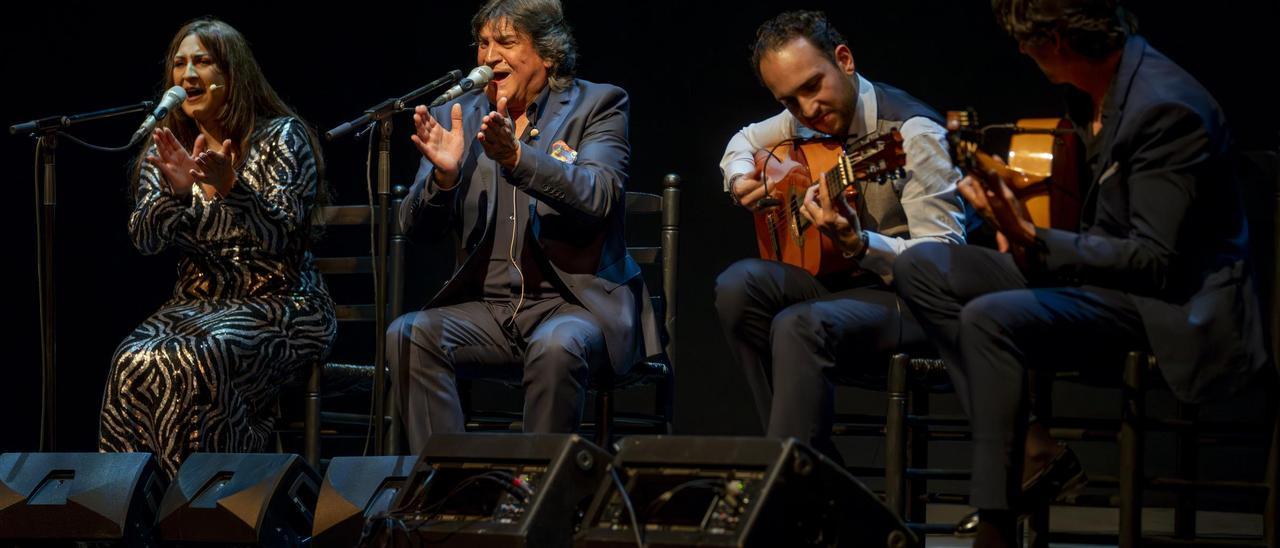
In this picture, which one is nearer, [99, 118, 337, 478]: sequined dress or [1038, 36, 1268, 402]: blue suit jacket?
[1038, 36, 1268, 402]: blue suit jacket

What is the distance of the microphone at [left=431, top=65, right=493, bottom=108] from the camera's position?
300 cm

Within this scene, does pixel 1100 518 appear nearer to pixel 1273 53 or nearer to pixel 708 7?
pixel 1273 53

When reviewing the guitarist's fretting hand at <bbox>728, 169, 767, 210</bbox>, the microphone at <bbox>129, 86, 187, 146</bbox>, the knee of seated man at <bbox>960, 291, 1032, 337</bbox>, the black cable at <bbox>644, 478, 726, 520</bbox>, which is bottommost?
the black cable at <bbox>644, 478, 726, 520</bbox>

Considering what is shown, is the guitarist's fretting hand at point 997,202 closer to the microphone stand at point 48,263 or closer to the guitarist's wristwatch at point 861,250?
the guitarist's wristwatch at point 861,250

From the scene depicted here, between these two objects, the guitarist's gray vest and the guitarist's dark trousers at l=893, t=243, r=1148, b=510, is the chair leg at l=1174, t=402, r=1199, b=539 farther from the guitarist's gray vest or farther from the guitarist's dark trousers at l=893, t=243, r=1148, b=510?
the guitarist's gray vest

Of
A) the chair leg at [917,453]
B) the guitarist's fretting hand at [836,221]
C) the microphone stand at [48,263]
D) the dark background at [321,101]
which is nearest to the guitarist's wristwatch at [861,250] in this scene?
the guitarist's fretting hand at [836,221]

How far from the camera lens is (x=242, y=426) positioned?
353 cm

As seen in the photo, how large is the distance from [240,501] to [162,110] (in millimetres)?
995

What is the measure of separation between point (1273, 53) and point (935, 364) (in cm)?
174

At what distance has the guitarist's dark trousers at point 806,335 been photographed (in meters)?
2.82

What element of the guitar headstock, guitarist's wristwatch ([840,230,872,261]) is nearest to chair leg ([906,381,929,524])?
guitarist's wristwatch ([840,230,872,261])

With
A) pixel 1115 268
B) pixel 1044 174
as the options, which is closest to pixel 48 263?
pixel 1044 174

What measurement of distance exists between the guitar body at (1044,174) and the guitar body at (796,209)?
1.49 feet

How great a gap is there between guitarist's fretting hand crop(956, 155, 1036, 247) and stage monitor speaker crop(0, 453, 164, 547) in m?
1.84
